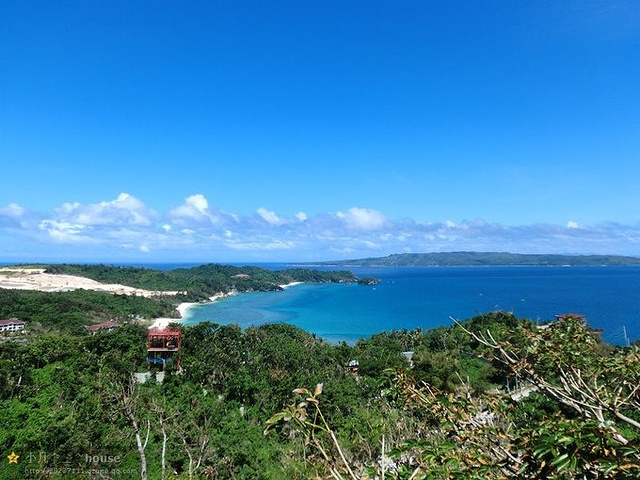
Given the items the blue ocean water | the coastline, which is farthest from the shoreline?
the blue ocean water

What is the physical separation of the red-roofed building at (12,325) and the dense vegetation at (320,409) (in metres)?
20.6

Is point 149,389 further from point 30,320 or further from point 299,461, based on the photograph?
point 30,320

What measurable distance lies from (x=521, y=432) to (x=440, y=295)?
94352mm

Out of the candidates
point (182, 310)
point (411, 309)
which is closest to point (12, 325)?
point (182, 310)

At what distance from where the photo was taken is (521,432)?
206 cm

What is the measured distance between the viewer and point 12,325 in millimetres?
42625

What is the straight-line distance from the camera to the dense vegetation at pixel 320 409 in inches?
75.1

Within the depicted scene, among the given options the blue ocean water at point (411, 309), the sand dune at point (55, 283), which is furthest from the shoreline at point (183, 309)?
the sand dune at point (55, 283)

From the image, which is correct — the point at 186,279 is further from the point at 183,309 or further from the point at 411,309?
the point at 411,309

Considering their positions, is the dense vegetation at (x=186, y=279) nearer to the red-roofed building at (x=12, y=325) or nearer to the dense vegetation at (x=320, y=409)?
the red-roofed building at (x=12, y=325)

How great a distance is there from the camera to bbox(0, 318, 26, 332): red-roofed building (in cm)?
4112

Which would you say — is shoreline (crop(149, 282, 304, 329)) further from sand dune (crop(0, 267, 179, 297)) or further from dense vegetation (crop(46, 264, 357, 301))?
sand dune (crop(0, 267, 179, 297))

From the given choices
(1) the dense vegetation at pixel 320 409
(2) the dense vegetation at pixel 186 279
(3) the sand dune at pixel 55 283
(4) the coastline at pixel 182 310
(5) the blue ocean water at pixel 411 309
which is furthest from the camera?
(2) the dense vegetation at pixel 186 279

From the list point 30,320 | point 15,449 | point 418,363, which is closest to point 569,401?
point 15,449
